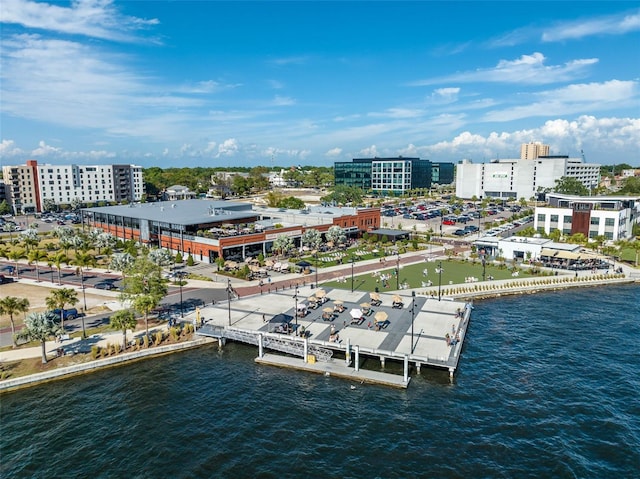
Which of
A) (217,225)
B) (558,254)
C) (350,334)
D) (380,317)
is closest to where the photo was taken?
(350,334)

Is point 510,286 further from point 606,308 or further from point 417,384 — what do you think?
point 417,384

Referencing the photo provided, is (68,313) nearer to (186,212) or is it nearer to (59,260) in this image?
(59,260)

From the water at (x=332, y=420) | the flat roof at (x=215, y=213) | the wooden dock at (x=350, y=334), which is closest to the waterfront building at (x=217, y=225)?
the flat roof at (x=215, y=213)

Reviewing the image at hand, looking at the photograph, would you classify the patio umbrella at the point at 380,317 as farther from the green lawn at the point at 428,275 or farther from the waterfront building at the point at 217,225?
the waterfront building at the point at 217,225

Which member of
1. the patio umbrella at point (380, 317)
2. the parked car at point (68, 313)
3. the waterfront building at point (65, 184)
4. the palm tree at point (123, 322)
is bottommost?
the parked car at point (68, 313)

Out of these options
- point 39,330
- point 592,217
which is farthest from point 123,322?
point 592,217

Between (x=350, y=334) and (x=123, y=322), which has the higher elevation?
(x=123, y=322)

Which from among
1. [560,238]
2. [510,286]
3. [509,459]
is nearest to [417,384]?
[509,459]

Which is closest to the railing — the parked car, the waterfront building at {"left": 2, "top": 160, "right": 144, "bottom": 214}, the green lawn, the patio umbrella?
the patio umbrella
